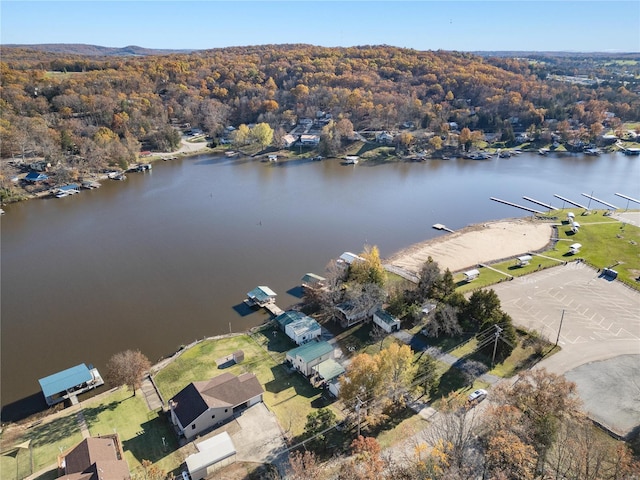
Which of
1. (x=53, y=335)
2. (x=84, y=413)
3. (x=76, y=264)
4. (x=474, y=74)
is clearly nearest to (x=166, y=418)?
(x=84, y=413)

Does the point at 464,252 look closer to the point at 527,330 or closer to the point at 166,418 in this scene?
the point at 527,330

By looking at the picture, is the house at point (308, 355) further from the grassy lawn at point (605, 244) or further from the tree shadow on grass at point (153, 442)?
the grassy lawn at point (605, 244)

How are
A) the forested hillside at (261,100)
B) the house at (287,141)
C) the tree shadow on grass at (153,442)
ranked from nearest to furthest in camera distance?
1. the tree shadow on grass at (153,442)
2. the forested hillside at (261,100)
3. the house at (287,141)

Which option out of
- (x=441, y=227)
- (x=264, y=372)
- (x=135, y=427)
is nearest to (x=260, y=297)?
(x=264, y=372)

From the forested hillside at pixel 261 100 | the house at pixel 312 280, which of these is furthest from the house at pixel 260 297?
the forested hillside at pixel 261 100

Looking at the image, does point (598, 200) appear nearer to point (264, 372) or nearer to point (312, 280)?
point (312, 280)
